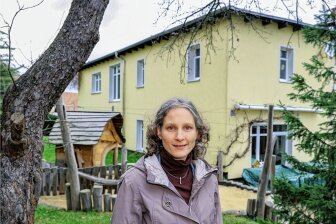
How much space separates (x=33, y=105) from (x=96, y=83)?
23350 mm

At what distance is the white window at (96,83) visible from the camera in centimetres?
2530

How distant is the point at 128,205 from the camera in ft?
5.90

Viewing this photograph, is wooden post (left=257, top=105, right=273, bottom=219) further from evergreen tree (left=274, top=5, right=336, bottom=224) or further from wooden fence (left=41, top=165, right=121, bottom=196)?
wooden fence (left=41, top=165, right=121, bottom=196)

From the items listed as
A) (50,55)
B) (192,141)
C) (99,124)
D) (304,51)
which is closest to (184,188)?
(192,141)

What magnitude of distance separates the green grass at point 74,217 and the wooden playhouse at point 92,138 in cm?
306

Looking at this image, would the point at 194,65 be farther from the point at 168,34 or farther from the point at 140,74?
the point at 140,74

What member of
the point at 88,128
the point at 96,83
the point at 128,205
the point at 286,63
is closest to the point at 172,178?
the point at 128,205

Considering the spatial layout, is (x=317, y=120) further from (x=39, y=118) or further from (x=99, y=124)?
(x=39, y=118)

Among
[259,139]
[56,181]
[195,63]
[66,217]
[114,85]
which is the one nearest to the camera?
[66,217]

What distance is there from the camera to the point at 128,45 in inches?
782

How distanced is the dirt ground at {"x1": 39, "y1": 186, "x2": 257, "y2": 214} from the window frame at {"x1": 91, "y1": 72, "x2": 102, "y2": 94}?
15047 millimetres

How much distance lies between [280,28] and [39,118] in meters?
13.9

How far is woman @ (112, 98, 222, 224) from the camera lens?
1818mm

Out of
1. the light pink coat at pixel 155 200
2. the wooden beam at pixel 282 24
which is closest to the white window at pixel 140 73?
the wooden beam at pixel 282 24
